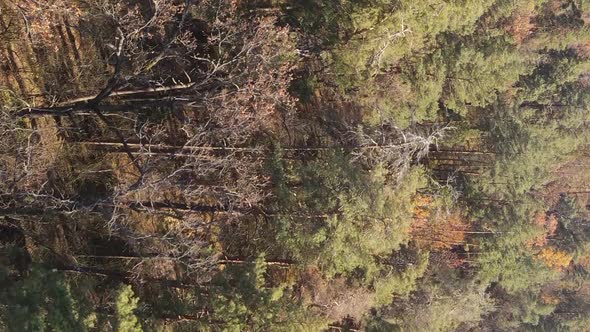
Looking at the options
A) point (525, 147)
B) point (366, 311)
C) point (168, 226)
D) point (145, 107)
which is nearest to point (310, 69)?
point (145, 107)

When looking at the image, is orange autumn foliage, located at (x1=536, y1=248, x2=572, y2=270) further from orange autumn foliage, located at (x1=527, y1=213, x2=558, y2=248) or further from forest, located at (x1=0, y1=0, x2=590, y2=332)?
forest, located at (x1=0, y1=0, x2=590, y2=332)

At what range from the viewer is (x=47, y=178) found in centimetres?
1372

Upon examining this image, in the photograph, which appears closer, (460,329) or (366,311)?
(366,311)

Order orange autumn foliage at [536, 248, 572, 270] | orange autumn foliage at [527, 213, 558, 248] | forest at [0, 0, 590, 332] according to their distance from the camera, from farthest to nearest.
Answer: orange autumn foliage at [536, 248, 572, 270]
orange autumn foliage at [527, 213, 558, 248]
forest at [0, 0, 590, 332]

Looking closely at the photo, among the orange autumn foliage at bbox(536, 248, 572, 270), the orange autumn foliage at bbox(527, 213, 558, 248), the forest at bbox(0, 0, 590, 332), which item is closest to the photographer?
the forest at bbox(0, 0, 590, 332)

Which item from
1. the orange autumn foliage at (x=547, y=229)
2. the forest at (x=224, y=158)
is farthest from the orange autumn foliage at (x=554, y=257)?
the forest at (x=224, y=158)

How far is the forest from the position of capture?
12.8 metres

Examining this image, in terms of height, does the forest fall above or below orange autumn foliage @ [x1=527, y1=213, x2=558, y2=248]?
above

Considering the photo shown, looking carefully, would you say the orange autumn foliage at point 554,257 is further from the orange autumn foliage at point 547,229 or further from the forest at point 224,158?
the forest at point 224,158

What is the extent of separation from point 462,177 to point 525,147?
3.17 m

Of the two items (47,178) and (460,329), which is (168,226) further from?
(460,329)

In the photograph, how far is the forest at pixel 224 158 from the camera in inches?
504

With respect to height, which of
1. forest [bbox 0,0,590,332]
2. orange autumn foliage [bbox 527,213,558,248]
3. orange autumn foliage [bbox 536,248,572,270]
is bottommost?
orange autumn foliage [bbox 536,248,572,270]

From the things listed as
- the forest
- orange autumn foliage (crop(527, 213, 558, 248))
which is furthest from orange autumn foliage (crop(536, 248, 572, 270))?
the forest
